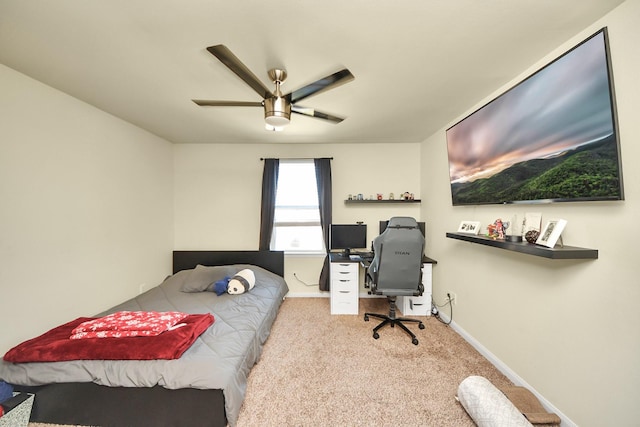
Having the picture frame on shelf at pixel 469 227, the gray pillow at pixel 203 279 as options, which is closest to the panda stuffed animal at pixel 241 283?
the gray pillow at pixel 203 279

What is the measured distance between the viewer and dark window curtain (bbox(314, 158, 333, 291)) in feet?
11.7

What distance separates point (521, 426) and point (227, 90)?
10.0 ft

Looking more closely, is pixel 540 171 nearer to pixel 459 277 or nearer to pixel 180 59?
pixel 459 277

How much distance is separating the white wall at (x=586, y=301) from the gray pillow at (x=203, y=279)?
2.94m

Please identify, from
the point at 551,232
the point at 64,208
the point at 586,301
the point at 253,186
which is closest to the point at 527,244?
the point at 551,232

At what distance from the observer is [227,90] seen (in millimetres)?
2023

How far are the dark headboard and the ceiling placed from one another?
2.10 meters

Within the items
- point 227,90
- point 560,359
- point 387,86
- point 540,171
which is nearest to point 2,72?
point 227,90

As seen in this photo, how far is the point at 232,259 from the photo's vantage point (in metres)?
3.58

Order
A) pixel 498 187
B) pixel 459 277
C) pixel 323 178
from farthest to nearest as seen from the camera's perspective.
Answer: pixel 323 178, pixel 459 277, pixel 498 187

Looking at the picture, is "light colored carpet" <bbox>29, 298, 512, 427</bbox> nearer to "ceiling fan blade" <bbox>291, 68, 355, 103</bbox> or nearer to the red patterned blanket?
the red patterned blanket

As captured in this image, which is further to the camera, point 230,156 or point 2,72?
point 230,156

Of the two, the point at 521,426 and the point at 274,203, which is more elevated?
the point at 274,203

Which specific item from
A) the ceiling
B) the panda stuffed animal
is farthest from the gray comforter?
the ceiling
